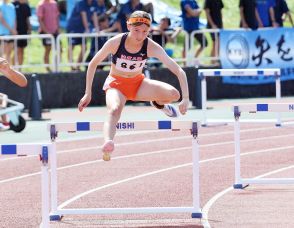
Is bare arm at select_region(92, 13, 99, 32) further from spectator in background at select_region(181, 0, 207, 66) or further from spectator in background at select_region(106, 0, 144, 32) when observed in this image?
spectator in background at select_region(181, 0, 207, 66)

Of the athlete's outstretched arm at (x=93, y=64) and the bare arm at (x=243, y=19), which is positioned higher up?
the bare arm at (x=243, y=19)

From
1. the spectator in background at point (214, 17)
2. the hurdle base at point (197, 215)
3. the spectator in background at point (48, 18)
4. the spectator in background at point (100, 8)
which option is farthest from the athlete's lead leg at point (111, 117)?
the spectator in background at point (214, 17)

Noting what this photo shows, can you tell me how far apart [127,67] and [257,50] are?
51.6 feet

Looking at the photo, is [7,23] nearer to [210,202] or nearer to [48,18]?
[48,18]

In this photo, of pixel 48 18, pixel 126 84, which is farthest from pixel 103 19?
pixel 126 84

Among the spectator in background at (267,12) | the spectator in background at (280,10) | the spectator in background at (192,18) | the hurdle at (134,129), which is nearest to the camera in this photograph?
the hurdle at (134,129)

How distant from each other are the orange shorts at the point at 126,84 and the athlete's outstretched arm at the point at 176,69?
365 millimetres

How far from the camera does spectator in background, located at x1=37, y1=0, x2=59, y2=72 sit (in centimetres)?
2500

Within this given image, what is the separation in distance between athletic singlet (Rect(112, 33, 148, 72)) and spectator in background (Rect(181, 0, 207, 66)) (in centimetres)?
1423

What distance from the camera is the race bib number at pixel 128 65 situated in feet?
39.6

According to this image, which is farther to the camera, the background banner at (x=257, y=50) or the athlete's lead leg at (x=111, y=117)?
the background banner at (x=257, y=50)

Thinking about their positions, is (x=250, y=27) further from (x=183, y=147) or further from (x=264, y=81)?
(x=183, y=147)

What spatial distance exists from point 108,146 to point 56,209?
111 cm

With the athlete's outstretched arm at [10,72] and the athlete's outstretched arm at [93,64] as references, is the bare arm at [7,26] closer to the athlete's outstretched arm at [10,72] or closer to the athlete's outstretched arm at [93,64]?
the athlete's outstretched arm at [93,64]
